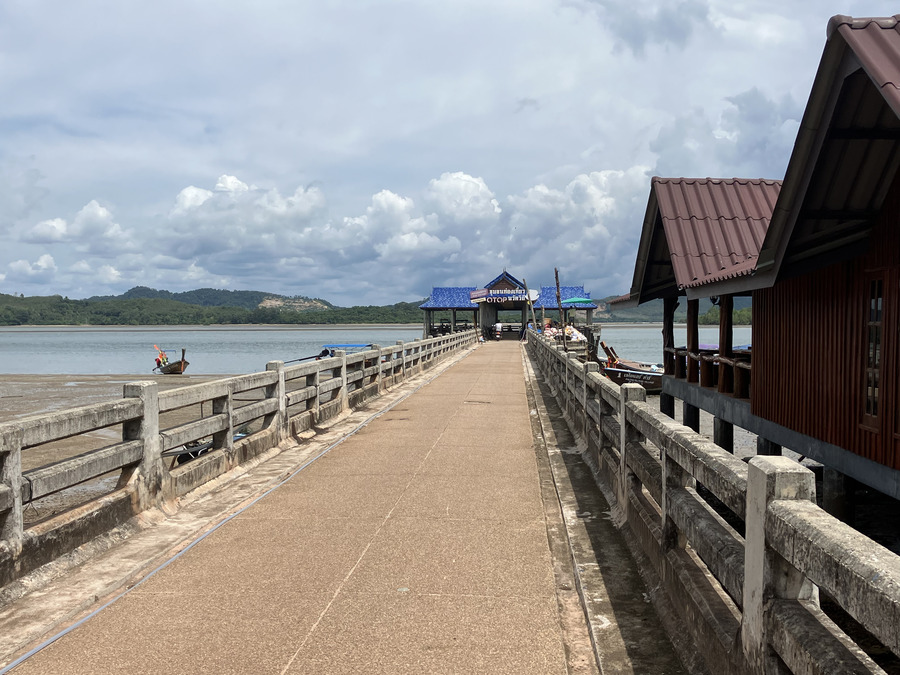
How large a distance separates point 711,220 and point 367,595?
1255 centimetres

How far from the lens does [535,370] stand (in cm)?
2966

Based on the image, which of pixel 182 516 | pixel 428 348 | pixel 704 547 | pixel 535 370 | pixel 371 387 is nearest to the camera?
pixel 704 547

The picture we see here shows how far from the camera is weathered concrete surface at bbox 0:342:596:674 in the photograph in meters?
4.49

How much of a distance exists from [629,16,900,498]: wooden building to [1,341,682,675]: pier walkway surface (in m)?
3.63

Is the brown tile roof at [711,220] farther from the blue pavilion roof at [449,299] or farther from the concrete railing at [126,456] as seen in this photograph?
the blue pavilion roof at [449,299]

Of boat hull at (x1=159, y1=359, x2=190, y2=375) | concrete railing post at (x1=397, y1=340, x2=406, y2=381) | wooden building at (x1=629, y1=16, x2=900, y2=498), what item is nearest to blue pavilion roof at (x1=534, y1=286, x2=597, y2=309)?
boat hull at (x1=159, y1=359, x2=190, y2=375)

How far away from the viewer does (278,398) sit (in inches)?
449

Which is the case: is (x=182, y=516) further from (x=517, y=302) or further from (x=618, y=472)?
(x=517, y=302)

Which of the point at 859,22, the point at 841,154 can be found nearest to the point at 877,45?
the point at 859,22

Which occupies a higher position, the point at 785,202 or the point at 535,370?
the point at 785,202

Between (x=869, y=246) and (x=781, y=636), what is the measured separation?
7.33 metres

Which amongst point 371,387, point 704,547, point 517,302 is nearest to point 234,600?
point 704,547

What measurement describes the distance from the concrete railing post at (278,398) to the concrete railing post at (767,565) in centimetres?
854

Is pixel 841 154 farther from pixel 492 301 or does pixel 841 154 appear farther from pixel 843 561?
pixel 492 301
